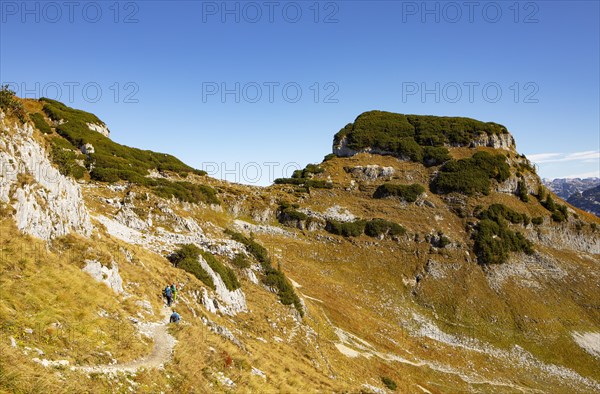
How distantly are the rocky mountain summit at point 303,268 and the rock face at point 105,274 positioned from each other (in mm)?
81

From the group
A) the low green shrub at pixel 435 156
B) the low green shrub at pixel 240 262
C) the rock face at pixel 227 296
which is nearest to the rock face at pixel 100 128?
the low green shrub at pixel 240 262

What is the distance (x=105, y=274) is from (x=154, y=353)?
260 inches

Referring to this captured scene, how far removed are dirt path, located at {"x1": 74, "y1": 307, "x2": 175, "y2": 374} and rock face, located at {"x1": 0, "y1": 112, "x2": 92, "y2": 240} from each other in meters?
7.58

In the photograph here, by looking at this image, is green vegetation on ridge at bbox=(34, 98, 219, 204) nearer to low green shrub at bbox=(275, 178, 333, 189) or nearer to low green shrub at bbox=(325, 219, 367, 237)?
low green shrub at bbox=(275, 178, 333, 189)

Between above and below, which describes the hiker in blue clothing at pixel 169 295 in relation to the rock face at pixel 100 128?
below

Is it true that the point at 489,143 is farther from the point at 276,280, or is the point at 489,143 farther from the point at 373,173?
the point at 276,280

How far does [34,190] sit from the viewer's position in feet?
62.3

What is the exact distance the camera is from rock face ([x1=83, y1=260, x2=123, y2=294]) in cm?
1838

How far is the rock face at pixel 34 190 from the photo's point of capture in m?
17.6

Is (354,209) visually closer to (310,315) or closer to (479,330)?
(479,330)

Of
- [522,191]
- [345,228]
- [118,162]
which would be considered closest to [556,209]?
[522,191]

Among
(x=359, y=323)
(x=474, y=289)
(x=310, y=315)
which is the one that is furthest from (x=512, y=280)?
(x=310, y=315)

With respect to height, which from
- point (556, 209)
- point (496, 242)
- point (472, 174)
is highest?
point (472, 174)

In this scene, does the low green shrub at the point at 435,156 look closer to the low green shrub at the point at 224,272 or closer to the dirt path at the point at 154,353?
the low green shrub at the point at 224,272
